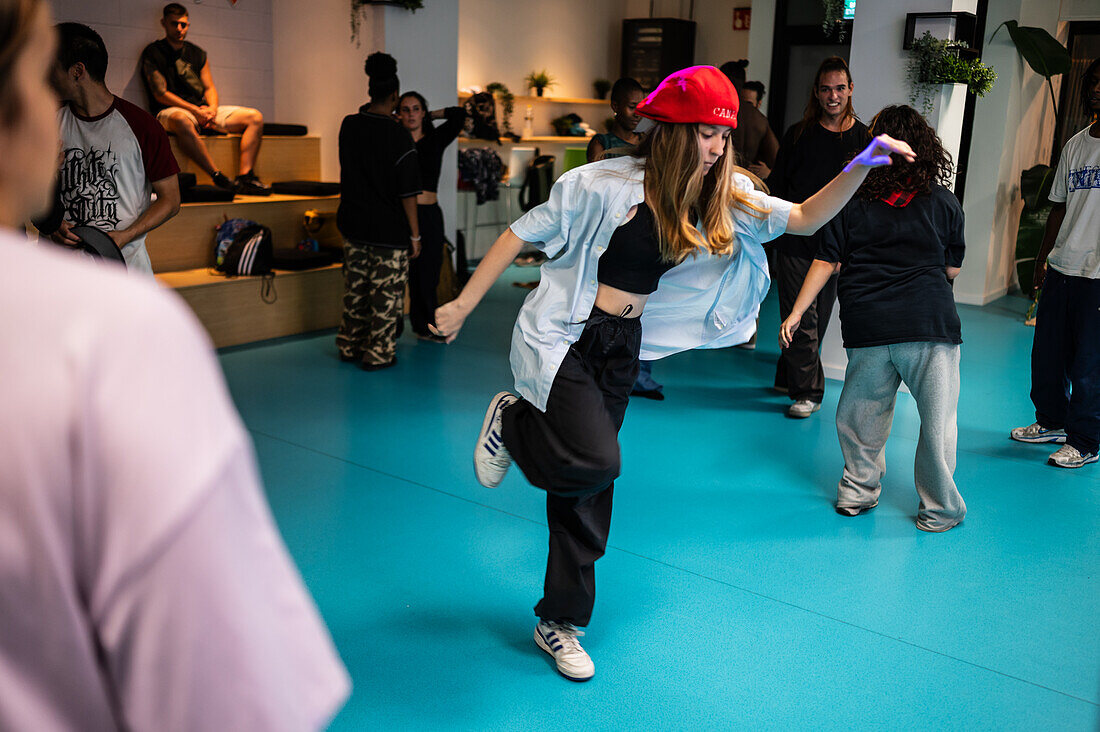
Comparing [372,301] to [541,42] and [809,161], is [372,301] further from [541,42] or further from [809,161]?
[541,42]

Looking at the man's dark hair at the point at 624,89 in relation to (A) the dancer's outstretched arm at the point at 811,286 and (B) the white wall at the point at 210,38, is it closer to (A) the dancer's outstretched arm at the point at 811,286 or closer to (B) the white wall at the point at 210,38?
(A) the dancer's outstretched arm at the point at 811,286

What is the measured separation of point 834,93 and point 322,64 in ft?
13.6

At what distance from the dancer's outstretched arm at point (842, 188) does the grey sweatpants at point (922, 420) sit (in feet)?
4.00

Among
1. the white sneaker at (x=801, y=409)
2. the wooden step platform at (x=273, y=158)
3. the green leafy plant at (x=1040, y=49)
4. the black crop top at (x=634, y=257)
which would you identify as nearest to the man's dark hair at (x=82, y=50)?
the black crop top at (x=634, y=257)

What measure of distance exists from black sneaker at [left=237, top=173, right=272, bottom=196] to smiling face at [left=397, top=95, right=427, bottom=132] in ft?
4.69

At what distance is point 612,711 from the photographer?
2.57 metres

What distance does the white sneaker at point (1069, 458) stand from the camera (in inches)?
179

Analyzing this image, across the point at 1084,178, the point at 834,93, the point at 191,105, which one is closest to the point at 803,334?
the point at 834,93

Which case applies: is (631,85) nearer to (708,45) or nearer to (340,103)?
(340,103)

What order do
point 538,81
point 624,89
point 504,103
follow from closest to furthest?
point 624,89 → point 504,103 → point 538,81

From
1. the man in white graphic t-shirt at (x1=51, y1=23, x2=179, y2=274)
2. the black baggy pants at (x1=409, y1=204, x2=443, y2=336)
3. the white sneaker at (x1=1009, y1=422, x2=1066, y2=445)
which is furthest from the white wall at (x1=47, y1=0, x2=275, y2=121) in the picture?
the white sneaker at (x1=1009, y1=422, x2=1066, y2=445)

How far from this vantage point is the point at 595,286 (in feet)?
8.87

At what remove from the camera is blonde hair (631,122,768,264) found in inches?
103

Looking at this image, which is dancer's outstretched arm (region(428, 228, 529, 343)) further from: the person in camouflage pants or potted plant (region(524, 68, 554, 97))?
potted plant (region(524, 68, 554, 97))
